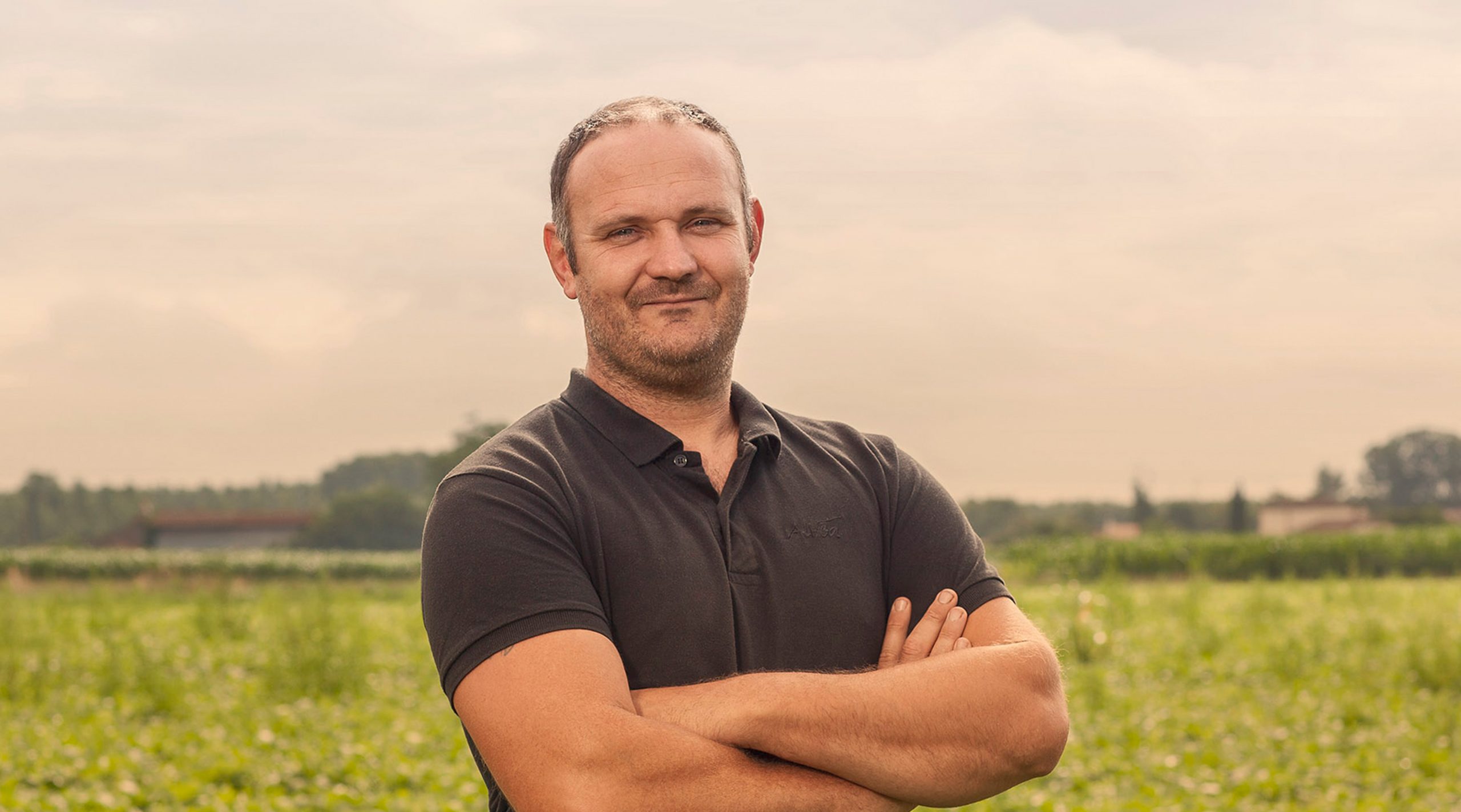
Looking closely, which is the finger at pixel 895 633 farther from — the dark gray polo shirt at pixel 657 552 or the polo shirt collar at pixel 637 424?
the polo shirt collar at pixel 637 424

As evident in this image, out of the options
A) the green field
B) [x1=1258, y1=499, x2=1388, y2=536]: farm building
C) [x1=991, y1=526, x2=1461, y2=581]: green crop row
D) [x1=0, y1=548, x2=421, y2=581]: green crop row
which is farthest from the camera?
[x1=1258, y1=499, x2=1388, y2=536]: farm building

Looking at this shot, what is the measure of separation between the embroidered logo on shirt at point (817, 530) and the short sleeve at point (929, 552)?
0.54 ft

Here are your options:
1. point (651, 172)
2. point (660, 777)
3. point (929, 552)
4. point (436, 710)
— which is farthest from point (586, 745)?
point (436, 710)

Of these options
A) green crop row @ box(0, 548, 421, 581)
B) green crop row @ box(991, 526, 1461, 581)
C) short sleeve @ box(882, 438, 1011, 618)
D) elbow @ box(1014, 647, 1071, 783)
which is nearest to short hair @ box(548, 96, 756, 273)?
short sleeve @ box(882, 438, 1011, 618)

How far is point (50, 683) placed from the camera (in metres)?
11.2

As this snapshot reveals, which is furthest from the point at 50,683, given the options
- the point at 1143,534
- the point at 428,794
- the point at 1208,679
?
the point at 1143,534

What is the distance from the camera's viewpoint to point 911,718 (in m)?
1.98

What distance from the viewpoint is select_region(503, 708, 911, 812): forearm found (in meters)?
1.83

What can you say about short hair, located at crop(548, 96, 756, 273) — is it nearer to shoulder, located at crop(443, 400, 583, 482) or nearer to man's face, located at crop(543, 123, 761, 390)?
man's face, located at crop(543, 123, 761, 390)

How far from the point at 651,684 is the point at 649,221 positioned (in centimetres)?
74

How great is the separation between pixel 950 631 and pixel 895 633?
104 millimetres

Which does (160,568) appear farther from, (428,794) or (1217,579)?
(428,794)

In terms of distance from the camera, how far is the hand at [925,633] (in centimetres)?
219

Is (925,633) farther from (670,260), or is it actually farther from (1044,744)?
(670,260)
